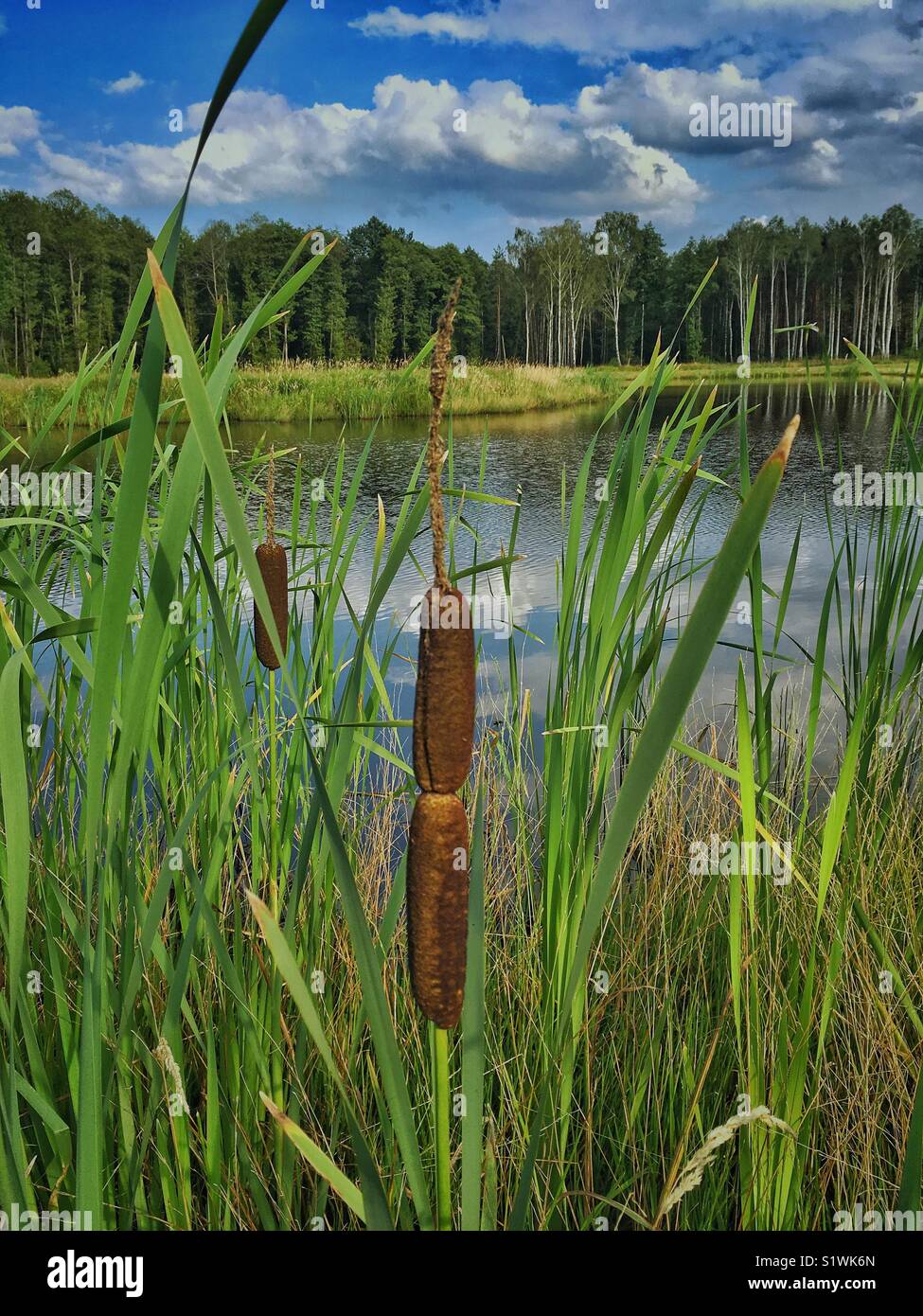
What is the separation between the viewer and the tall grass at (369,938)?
662 millimetres

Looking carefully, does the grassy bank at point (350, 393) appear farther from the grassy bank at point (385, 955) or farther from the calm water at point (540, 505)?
the grassy bank at point (385, 955)

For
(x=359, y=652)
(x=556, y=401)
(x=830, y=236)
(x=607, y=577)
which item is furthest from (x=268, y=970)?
(x=830, y=236)

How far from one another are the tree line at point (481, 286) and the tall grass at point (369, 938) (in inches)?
804

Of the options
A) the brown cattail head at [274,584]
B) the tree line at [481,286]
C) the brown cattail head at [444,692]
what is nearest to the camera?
the brown cattail head at [444,692]

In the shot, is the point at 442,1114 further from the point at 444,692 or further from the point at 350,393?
the point at 350,393

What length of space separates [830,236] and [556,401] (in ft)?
59.4

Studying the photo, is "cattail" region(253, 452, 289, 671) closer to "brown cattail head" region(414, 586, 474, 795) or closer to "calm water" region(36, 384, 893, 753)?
"calm water" region(36, 384, 893, 753)

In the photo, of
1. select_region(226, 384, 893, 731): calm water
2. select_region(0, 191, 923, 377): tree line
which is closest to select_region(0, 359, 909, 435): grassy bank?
select_region(226, 384, 893, 731): calm water

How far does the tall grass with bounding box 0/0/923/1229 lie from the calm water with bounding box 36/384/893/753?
0.25m

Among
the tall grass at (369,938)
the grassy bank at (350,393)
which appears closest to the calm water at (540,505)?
the tall grass at (369,938)

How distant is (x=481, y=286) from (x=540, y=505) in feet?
70.7

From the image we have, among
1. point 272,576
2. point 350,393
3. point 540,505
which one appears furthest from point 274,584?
point 350,393

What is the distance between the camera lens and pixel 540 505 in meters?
10.8
